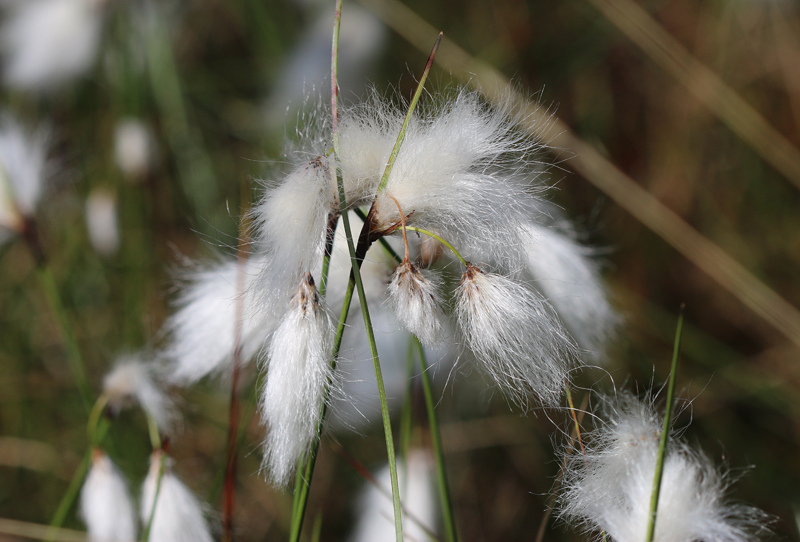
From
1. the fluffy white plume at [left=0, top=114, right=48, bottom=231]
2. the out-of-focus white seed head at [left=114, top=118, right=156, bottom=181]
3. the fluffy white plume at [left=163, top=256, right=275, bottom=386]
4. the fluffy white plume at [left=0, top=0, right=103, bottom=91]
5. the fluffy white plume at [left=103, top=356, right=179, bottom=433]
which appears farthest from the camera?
the fluffy white plume at [left=0, top=0, right=103, bottom=91]

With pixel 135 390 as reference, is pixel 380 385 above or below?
below

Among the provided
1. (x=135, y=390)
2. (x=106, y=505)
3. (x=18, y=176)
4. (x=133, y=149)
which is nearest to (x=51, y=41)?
(x=133, y=149)

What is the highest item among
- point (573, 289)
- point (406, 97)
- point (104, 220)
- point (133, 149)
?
point (406, 97)

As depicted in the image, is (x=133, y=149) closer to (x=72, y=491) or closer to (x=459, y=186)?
(x=72, y=491)

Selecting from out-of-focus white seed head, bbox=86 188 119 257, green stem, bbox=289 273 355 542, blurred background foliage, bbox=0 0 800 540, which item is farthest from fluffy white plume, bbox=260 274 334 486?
out-of-focus white seed head, bbox=86 188 119 257

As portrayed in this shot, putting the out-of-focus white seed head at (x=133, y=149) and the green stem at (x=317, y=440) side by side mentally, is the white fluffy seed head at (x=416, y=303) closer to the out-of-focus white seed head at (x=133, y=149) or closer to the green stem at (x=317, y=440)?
the green stem at (x=317, y=440)

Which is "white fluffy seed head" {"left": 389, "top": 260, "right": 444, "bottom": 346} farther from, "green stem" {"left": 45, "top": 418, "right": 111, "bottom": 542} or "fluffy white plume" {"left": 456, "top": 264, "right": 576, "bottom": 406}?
"green stem" {"left": 45, "top": 418, "right": 111, "bottom": 542}
